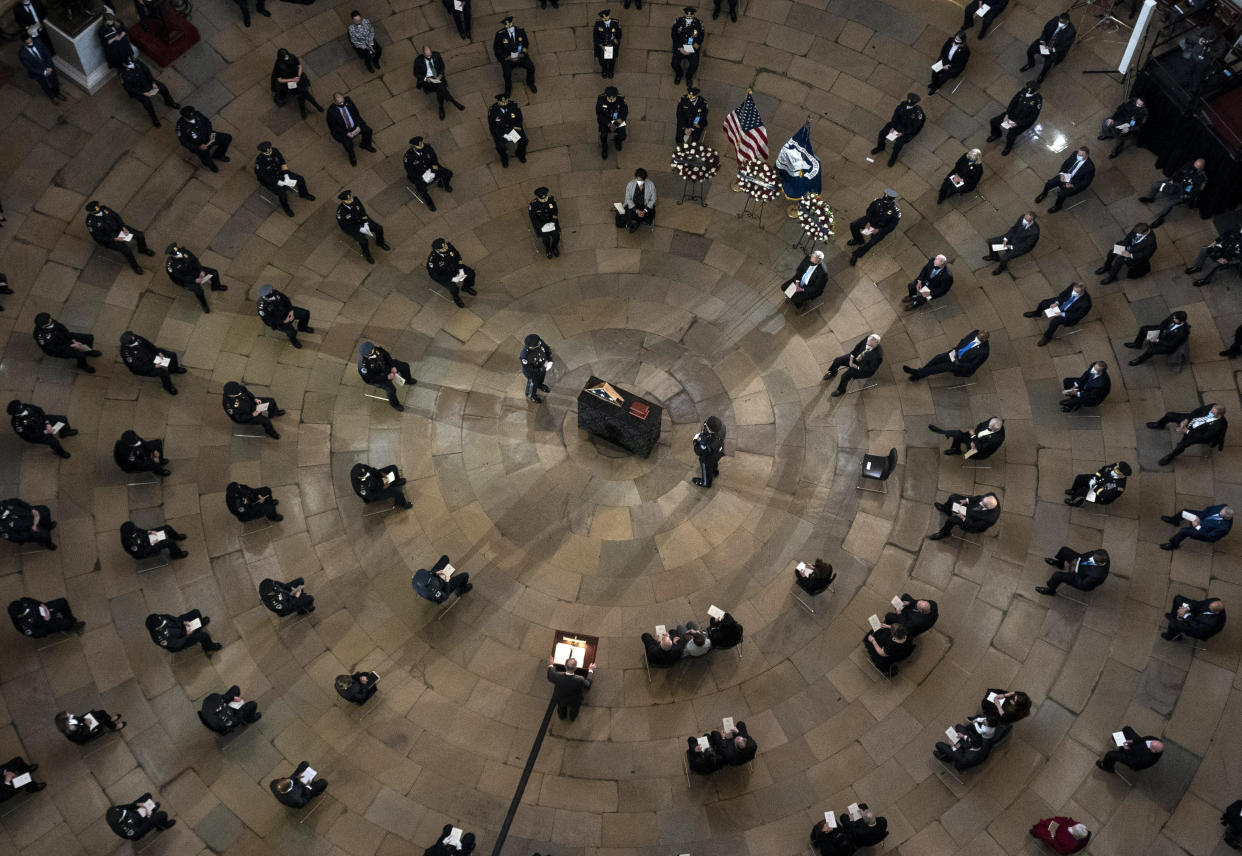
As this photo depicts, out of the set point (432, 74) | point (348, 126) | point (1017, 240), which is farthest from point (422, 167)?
point (1017, 240)

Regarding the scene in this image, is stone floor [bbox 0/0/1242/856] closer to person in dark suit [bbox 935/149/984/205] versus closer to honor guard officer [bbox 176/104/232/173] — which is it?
honor guard officer [bbox 176/104/232/173]

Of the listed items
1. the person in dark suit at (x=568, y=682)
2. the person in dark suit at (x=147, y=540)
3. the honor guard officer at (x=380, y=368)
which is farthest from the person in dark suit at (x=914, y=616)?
the person in dark suit at (x=147, y=540)

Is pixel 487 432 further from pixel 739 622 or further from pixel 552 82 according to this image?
pixel 552 82

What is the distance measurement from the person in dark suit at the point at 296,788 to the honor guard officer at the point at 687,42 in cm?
2100

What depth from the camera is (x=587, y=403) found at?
23.2m

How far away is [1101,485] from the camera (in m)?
21.8

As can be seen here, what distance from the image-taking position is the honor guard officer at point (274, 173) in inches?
995

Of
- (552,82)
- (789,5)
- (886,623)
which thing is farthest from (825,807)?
(789,5)

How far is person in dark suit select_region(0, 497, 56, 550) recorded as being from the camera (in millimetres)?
20672

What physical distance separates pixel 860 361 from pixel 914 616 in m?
6.28

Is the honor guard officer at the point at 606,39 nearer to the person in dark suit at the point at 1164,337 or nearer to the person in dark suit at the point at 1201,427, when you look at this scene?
the person in dark suit at the point at 1164,337

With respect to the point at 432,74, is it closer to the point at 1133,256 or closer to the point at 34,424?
the point at 34,424

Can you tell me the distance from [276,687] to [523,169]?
15177 mm

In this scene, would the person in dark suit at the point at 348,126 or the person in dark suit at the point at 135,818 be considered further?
the person in dark suit at the point at 348,126
